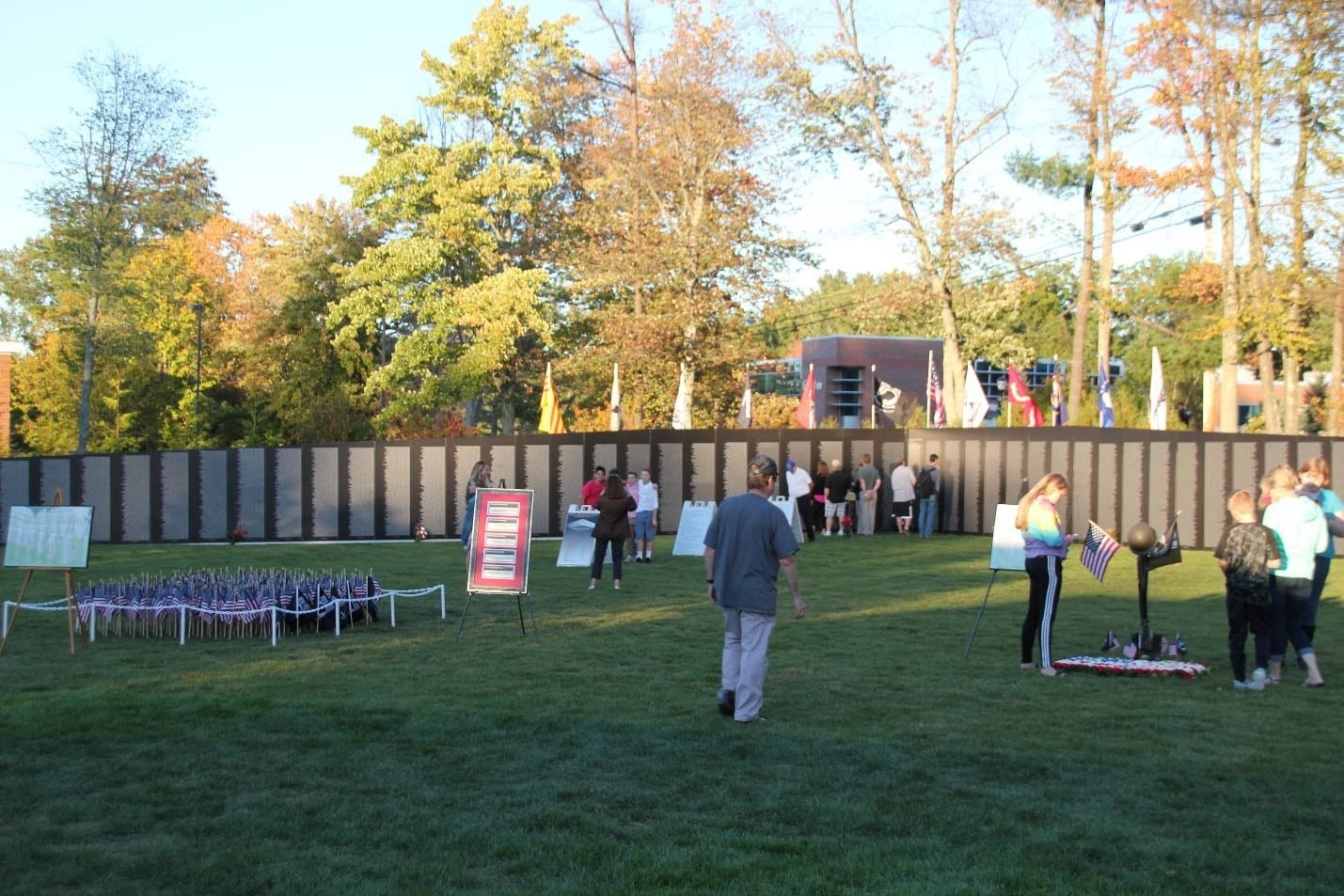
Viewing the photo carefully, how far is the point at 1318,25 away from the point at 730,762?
9193mm

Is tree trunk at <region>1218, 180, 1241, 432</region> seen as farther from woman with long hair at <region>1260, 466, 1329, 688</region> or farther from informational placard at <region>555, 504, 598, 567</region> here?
woman with long hair at <region>1260, 466, 1329, 688</region>

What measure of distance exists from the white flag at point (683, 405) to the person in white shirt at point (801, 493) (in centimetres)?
662

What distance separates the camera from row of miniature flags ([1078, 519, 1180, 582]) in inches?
463

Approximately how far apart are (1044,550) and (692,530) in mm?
13310

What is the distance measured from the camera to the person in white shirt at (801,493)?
2578cm

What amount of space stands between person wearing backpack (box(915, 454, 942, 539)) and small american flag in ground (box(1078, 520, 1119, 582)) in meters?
15.3

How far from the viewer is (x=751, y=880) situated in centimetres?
574

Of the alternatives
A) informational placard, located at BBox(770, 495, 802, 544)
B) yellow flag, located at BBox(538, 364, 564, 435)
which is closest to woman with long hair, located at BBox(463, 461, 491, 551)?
informational placard, located at BBox(770, 495, 802, 544)

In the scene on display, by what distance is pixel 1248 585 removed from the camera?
10.6 meters

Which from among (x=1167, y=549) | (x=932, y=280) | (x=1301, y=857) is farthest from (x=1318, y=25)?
(x=932, y=280)

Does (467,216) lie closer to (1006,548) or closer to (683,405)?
(683,405)

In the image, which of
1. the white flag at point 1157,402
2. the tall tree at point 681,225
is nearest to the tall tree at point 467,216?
the tall tree at point 681,225

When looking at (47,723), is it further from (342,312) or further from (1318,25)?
(342,312)

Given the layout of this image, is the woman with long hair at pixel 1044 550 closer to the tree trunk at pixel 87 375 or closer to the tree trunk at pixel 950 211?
the tree trunk at pixel 950 211
